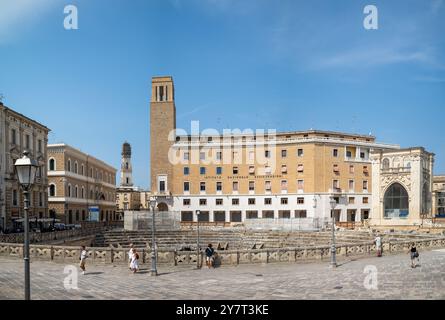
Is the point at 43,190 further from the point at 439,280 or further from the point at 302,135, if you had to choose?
the point at 439,280

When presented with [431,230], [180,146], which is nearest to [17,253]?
[431,230]

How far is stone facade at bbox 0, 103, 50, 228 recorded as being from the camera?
141 feet

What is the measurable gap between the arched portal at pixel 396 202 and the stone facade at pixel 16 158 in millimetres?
42127

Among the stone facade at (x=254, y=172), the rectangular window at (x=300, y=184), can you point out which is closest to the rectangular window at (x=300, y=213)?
the stone facade at (x=254, y=172)

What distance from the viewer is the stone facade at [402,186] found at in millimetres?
49844

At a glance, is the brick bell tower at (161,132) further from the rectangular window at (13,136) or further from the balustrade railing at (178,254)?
the balustrade railing at (178,254)

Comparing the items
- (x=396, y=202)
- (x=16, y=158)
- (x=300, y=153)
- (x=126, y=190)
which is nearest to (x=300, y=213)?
(x=300, y=153)

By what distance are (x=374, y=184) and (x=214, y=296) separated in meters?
44.2

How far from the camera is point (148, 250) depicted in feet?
74.2

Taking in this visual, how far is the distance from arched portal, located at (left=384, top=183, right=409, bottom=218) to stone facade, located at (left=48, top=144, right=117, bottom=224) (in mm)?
44997

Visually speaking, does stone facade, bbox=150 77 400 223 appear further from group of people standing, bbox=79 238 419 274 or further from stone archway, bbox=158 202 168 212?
group of people standing, bbox=79 238 419 274

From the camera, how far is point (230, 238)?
4678 cm

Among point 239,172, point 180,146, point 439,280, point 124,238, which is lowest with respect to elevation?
point 124,238

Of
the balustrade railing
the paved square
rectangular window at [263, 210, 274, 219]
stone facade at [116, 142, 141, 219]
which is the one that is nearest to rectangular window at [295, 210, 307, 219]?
rectangular window at [263, 210, 274, 219]
